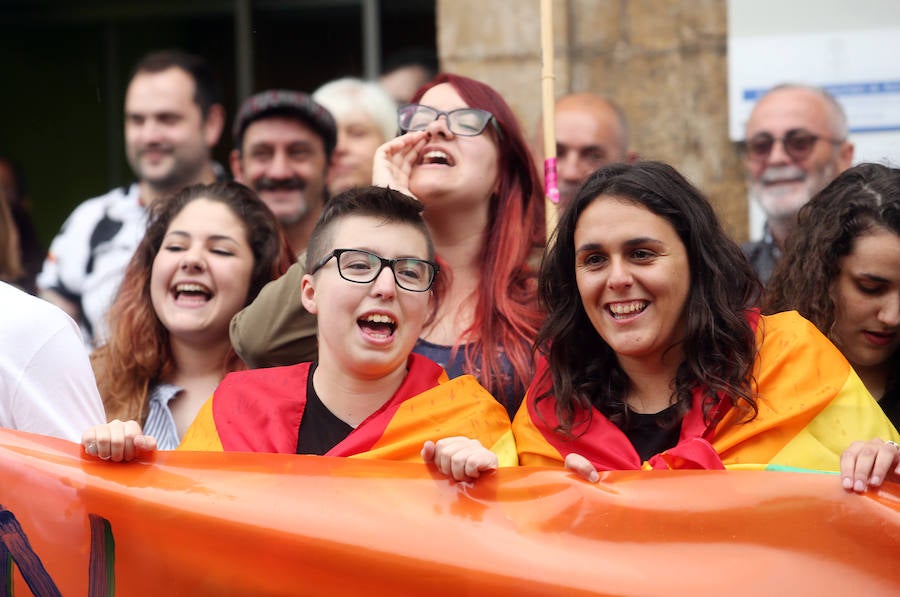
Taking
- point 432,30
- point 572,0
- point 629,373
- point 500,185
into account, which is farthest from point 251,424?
point 432,30

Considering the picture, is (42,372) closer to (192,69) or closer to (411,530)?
(411,530)

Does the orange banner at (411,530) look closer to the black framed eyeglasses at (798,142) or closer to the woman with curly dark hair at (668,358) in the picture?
the woman with curly dark hair at (668,358)

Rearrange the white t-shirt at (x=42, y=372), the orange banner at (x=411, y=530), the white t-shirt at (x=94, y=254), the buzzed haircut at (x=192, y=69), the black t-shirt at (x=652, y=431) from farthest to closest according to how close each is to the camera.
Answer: the buzzed haircut at (x=192, y=69), the white t-shirt at (x=94, y=254), the black t-shirt at (x=652, y=431), the white t-shirt at (x=42, y=372), the orange banner at (x=411, y=530)

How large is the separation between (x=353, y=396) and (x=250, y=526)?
58 centimetres

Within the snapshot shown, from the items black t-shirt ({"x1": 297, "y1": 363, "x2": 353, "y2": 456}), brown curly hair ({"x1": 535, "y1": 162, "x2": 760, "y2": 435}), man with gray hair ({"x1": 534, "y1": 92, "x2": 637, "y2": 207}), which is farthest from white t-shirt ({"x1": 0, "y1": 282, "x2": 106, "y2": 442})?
man with gray hair ({"x1": 534, "y1": 92, "x2": 637, "y2": 207})

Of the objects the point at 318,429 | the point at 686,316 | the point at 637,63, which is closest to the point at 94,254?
the point at 318,429

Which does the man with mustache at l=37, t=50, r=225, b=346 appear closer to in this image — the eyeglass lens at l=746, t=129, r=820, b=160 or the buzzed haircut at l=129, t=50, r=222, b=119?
the buzzed haircut at l=129, t=50, r=222, b=119

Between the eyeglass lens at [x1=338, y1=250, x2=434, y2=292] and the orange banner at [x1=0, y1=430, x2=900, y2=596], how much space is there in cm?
51

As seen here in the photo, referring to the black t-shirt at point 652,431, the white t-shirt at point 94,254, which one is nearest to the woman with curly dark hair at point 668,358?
the black t-shirt at point 652,431

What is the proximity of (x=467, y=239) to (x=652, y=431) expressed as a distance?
1.15 m

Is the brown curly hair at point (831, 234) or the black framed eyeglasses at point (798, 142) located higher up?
the black framed eyeglasses at point (798, 142)

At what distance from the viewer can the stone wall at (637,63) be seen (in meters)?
5.83

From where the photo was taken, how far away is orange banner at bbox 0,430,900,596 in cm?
258

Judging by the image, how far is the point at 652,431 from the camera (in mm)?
3045
